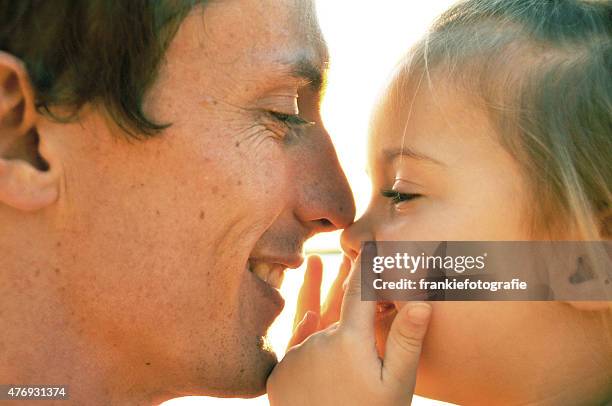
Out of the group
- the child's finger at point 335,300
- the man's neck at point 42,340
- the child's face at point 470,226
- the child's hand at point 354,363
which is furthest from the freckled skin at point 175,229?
the child's finger at point 335,300

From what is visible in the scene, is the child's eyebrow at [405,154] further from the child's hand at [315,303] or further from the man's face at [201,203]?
the child's hand at [315,303]

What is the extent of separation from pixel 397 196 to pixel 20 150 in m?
→ 1.02

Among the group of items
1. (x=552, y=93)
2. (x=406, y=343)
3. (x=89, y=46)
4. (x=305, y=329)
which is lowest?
(x=406, y=343)

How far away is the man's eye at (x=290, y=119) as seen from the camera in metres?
2.45

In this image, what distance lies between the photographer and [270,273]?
8.34 ft

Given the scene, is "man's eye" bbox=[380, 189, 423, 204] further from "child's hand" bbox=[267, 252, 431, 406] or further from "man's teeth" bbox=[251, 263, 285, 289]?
"man's teeth" bbox=[251, 263, 285, 289]

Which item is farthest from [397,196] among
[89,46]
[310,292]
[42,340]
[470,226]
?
[42,340]

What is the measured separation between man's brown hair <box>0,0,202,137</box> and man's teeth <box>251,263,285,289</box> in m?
0.58

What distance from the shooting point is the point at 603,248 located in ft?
7.25

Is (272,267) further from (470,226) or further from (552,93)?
(552,93)

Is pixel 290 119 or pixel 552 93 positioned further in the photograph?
pixel 290 119

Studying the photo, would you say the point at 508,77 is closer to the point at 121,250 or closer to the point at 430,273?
the point at 430,273

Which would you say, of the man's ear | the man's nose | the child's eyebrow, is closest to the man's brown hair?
the man's ear

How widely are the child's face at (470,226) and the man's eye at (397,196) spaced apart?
1 centimetres
